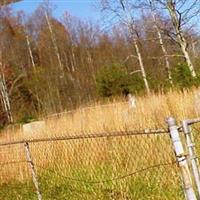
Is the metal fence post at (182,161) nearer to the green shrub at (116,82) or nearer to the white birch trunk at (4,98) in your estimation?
the green shrub at (116,82)

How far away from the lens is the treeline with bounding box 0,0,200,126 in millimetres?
28406

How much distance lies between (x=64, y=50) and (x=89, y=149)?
3544 centimetres

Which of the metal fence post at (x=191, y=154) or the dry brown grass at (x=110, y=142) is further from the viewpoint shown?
the dry brown grass at (x=110, y=142)

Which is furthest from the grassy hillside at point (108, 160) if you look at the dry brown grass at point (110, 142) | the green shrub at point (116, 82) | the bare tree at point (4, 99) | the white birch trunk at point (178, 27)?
Result: the bare tree at point (4, 99)

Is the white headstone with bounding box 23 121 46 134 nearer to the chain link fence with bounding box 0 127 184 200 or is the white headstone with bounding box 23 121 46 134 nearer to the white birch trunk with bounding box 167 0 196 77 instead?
the chain link fence with bounding box 0 127 184 200

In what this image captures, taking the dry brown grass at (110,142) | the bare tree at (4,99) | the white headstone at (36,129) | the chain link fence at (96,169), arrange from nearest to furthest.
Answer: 1. the chain link fence at (96,169)
2. the dry brown grass at (110,142)
3. the white headstone at (36,129)
4. the bare tree at (4,99)

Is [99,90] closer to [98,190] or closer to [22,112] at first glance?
[22,112]

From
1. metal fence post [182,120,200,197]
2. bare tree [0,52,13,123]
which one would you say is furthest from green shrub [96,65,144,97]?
metal fence post [182,120,200,197]

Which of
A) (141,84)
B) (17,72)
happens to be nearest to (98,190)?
(141,84)

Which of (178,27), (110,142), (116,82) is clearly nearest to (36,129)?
(110,142)

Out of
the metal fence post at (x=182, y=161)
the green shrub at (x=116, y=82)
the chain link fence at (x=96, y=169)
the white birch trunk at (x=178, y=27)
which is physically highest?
the white birch trunk at (x=178, y=27)

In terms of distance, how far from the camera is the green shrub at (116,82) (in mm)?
27531

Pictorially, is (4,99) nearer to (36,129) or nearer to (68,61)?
(68,61)

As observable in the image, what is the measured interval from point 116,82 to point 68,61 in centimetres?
1458
